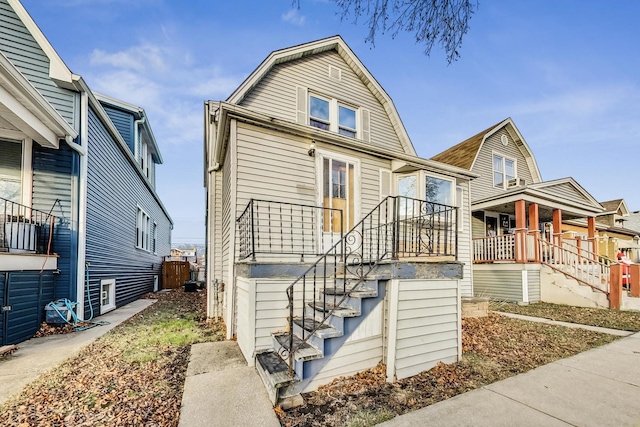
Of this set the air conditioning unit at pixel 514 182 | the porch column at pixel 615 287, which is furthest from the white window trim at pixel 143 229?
the air conditioning unit at pixel 514 182

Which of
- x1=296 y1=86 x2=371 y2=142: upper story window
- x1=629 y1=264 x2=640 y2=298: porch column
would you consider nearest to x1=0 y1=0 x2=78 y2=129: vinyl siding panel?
x1=296 y1=86 x2=371 y2=142: upper story window

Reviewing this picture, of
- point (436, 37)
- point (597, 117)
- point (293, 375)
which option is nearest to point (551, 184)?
point (597, 117)

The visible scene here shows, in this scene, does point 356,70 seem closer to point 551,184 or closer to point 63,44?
point 63,44

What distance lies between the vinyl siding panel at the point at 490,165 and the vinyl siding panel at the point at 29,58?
13.6 metres

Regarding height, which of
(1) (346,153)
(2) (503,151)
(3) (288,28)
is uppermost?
(2) (503,151)

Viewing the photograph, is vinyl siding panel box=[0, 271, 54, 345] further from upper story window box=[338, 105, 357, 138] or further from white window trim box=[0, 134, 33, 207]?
upper story window box=[338, 105, 357, 138]

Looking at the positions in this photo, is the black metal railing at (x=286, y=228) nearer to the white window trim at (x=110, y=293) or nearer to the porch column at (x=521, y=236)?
the white window trim at (x=110, y=293)

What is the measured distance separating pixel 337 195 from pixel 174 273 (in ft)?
44.0

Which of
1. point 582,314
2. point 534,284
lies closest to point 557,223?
point 534,284

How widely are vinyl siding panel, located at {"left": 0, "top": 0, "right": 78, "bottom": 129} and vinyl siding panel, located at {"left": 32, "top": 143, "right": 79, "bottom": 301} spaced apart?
820 mm

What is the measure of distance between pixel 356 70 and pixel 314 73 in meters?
1.56

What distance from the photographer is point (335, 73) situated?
8.84 m

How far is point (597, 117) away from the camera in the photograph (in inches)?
546

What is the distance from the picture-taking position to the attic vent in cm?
877
